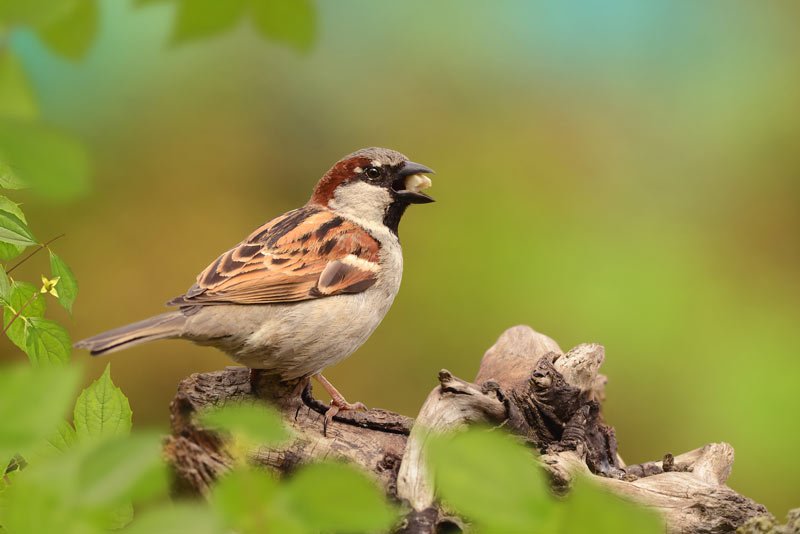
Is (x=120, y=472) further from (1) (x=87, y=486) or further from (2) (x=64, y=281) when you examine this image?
(2) (x=64, y=281)

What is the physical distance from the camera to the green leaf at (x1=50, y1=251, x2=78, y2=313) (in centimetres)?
143

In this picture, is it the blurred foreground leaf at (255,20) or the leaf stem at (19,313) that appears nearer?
the blurred foreground leaf at (255,20)

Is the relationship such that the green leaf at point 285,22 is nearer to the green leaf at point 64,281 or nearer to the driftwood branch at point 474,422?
the green leaf at point 64,281

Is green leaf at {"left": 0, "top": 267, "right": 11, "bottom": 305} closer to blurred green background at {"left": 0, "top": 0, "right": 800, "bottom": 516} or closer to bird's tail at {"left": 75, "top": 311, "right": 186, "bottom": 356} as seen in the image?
bird's tail at {"left": 75, "top": 311, "right": 186, "bottom": 356}

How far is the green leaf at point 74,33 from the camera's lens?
92cm

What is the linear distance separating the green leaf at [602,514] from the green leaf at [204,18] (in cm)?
56

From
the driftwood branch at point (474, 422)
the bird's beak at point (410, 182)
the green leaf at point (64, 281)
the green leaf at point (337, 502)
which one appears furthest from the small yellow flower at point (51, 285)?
the bird's beak at point (410, 182)

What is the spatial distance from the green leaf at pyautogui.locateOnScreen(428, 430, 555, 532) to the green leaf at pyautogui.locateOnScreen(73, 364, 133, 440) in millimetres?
930

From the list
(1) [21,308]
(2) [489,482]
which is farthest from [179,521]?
(1) [21,308]

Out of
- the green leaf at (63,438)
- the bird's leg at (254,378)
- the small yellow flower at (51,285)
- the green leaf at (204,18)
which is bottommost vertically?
the bird's leg at (254,378)

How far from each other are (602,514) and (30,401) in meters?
0.39

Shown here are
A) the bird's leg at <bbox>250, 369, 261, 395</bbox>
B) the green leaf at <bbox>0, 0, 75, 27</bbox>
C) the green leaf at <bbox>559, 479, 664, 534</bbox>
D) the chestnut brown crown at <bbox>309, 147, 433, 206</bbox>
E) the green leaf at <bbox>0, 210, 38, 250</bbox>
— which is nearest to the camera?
the green leaf at <bbox>559, 479, 664, 534</bbox>

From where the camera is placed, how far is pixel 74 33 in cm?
93

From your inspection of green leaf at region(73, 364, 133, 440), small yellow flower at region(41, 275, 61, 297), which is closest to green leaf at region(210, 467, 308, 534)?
green leaf at region(73, 364, 133, 440)
